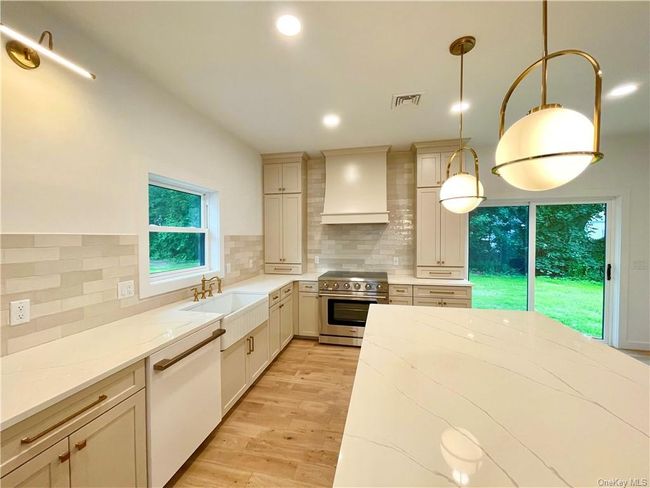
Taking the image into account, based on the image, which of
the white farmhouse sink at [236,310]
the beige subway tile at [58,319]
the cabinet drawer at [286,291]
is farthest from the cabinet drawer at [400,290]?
the beige subway tile at [58,319]

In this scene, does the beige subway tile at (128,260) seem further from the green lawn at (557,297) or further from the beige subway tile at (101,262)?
the green lawn at (557,297)

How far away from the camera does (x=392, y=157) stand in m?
3.95

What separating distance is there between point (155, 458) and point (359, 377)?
4.13 ft

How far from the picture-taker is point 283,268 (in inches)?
158

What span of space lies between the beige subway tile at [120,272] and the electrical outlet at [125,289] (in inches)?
2.1

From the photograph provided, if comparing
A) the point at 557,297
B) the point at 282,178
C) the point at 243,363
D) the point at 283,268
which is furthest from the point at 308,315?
the point at 557,297

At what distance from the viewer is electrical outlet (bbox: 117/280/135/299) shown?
69.0 inches

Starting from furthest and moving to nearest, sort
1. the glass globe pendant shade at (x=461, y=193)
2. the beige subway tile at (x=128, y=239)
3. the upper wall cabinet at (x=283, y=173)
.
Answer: the upper wall cabinet at (x=283, y=173) < the beige subway tile at (x=128, y=239) < the glass globe pendant shade at (x=461, y=193)

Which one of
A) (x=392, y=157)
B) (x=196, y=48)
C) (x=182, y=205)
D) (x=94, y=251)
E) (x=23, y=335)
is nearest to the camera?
(x=23, y=335)

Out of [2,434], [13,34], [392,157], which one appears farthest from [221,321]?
[392,157]

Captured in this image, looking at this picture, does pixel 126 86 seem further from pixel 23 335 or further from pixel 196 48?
pixel 23 335

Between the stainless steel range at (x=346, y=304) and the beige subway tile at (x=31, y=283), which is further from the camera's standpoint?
the stainless steel range at (x=346, y=304)

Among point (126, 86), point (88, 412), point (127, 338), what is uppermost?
point (126, 86)

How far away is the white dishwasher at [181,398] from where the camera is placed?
4.45 feet
